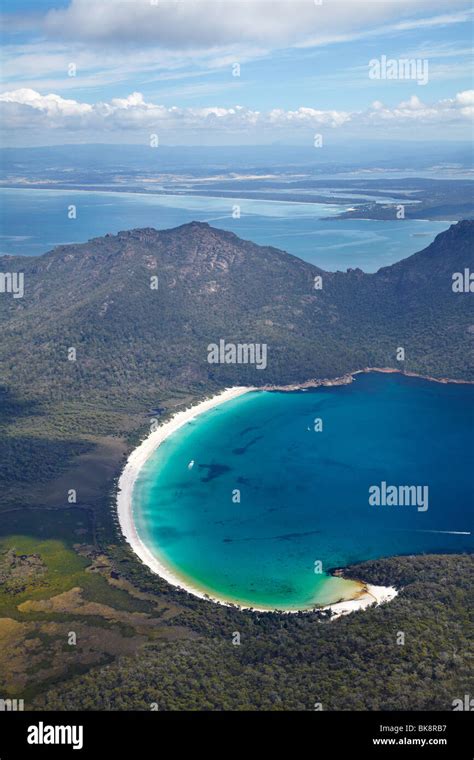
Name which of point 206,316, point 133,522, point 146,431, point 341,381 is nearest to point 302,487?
point 133,522

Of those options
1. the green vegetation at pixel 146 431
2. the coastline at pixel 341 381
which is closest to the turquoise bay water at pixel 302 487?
the coastline at pixel 341 381

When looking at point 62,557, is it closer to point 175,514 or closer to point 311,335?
point 175,514

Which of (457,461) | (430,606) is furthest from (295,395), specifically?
(430,606)

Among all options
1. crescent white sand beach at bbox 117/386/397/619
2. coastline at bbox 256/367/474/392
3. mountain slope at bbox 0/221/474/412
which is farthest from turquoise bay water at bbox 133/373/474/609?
mountain slope at bbox 0/221/474/412

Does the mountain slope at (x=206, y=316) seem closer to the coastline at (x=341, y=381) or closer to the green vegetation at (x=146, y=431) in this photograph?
the green vegetation at (x=146, y=431)

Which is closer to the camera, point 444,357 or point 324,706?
point 324,706

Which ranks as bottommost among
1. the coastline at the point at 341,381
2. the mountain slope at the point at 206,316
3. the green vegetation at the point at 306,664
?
the green vegetation at the point at 306,664
